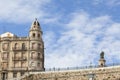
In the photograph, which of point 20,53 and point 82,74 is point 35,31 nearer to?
point 20,53

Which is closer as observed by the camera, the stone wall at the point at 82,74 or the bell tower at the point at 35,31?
the stone wall at the point at 82,74

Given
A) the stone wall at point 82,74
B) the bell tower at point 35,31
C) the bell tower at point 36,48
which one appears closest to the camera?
the stone wall at point 82,74

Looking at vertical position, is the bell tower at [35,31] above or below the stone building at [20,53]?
above

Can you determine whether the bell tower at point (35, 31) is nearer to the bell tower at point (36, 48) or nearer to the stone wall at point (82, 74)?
the bell tower at point (36, 48)

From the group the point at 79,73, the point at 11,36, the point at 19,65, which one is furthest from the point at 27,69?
the point at 79,73

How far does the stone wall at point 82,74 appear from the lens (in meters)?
104

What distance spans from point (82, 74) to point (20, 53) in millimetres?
46954

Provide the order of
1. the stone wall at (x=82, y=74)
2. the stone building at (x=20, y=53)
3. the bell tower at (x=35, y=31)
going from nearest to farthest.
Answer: the stone wall at (x=82, y=74) → the stone building at (x=20, y=53) → the bell tower at (x=35, y=31)

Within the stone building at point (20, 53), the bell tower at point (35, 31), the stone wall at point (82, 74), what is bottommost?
the stone wall at point (82, 74)

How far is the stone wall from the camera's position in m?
104

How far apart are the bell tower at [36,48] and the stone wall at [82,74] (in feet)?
115

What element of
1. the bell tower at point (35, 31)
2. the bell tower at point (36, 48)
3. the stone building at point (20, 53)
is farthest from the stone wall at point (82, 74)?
the bell tower at point (35, 31)

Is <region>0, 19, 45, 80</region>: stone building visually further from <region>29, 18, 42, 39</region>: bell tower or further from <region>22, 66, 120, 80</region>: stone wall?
<region>22, 66, 120, 80</region>: stone wall

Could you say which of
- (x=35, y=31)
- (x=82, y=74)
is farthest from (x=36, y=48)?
(x=82, y=74)
